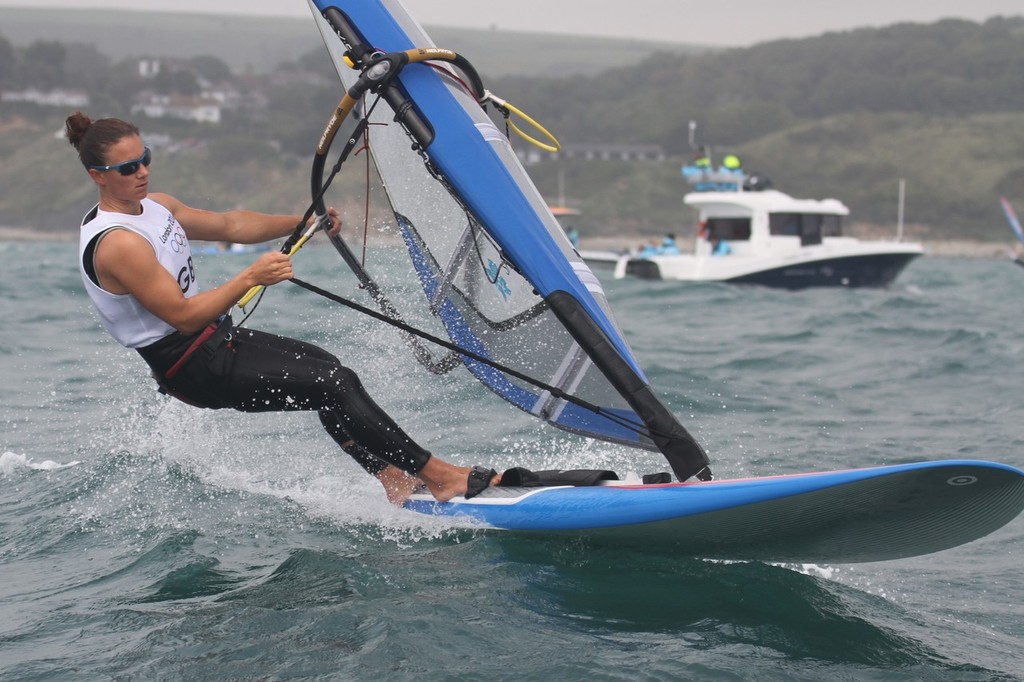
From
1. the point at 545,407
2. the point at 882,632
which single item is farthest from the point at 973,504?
the point at 545,407

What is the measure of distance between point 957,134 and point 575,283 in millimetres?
114046

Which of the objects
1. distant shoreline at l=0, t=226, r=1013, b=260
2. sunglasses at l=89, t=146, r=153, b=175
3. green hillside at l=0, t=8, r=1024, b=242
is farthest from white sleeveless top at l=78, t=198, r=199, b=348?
distant shoreline at l=0, t=226, r=1013, b=260

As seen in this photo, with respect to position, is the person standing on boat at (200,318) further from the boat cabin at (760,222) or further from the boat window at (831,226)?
the boat window at (831,226)

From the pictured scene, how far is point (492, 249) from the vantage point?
559 centimetres

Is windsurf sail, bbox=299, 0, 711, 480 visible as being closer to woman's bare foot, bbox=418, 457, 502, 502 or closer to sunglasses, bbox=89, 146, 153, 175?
woman's bare foot, bbox=418, 457, 502, 502

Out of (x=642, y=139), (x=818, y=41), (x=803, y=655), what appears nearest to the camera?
(x=803, y=655)

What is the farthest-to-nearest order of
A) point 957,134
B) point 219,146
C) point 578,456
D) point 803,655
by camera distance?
point 957,134, point 219,146, point 578,456, point 803,655

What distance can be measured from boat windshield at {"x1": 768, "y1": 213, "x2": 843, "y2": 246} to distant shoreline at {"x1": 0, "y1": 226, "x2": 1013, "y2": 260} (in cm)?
4937

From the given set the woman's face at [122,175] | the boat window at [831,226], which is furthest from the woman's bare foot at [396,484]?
the boat window at [831,226]

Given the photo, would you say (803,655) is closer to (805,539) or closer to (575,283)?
(805,539)

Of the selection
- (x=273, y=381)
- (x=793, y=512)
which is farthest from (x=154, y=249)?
(x=793, y=512)

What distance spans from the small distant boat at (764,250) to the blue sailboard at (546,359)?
19.1 meters

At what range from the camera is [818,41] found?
17812cm

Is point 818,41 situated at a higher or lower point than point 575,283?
higher
